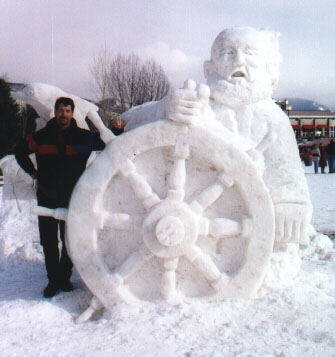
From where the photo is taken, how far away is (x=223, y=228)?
2939 mm

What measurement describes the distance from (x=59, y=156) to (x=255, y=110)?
1.56 m

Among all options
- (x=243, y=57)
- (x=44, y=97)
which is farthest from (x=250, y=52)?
(x=44, y=97)

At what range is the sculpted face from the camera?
3.56 meters

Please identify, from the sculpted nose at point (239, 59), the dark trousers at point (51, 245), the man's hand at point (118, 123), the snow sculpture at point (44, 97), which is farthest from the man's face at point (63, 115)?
the sculpted nose at point (239, 59)

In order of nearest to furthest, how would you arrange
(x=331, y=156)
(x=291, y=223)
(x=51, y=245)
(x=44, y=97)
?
(x=291, y=223) < (x=51, y=245) < (x=44, y=97) < (x=331, y=156)

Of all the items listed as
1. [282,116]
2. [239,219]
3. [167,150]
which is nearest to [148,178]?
[167,150]

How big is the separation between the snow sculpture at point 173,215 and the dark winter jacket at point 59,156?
16.4 inches

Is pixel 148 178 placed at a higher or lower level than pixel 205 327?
higher

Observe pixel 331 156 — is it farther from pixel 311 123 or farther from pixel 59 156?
pixel 311 123

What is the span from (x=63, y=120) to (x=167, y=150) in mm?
952

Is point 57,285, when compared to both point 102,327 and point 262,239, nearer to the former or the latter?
point 102,327

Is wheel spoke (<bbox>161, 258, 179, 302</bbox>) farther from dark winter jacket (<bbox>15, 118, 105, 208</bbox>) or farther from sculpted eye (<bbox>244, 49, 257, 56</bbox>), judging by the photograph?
sculpted eye (<bbox>244, 49, 257, 56</bbox>)

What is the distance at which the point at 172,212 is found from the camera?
2.89 metres

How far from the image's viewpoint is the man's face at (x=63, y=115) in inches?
136
